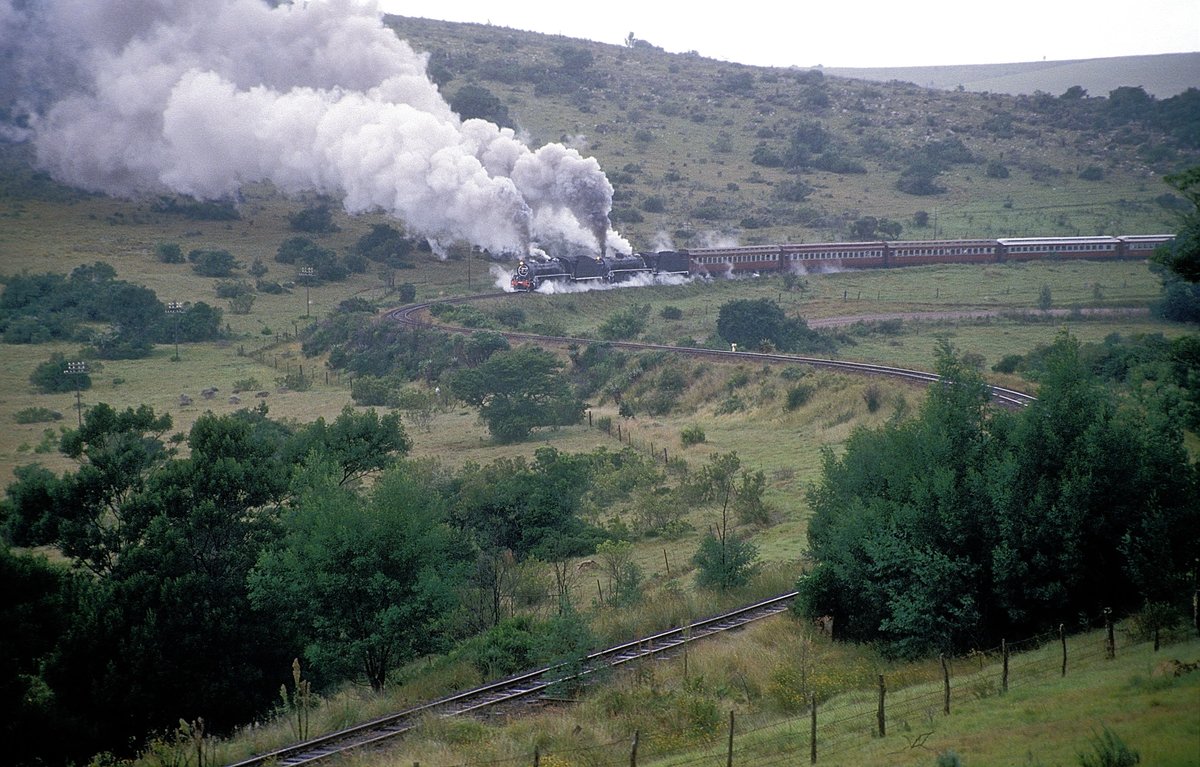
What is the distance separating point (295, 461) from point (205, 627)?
736 centimetres

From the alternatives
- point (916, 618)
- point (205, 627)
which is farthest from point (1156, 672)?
point (205, 627)

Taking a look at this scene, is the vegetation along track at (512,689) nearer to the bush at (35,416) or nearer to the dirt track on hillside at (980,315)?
the bush at (35,416)

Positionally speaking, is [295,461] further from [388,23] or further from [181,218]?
[388,23]

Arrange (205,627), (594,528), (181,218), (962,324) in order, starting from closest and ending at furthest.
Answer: (205,627)
(594,528)
(962,324)
(181,218)

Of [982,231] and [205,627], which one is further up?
[982,231]

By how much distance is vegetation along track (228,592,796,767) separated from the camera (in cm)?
1566

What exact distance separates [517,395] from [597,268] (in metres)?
29.7

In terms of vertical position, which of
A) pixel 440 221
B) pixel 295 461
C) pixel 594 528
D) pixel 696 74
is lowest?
pixel 594 528

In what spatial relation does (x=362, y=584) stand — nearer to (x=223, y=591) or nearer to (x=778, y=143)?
(x=223, y=591)

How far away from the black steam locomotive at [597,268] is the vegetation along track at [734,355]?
250 centimetres

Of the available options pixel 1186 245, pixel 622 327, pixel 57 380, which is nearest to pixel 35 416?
pixel 57 380

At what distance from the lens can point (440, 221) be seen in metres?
78.7

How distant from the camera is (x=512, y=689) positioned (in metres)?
18.4

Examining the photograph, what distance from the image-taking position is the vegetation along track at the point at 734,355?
1512 inches
